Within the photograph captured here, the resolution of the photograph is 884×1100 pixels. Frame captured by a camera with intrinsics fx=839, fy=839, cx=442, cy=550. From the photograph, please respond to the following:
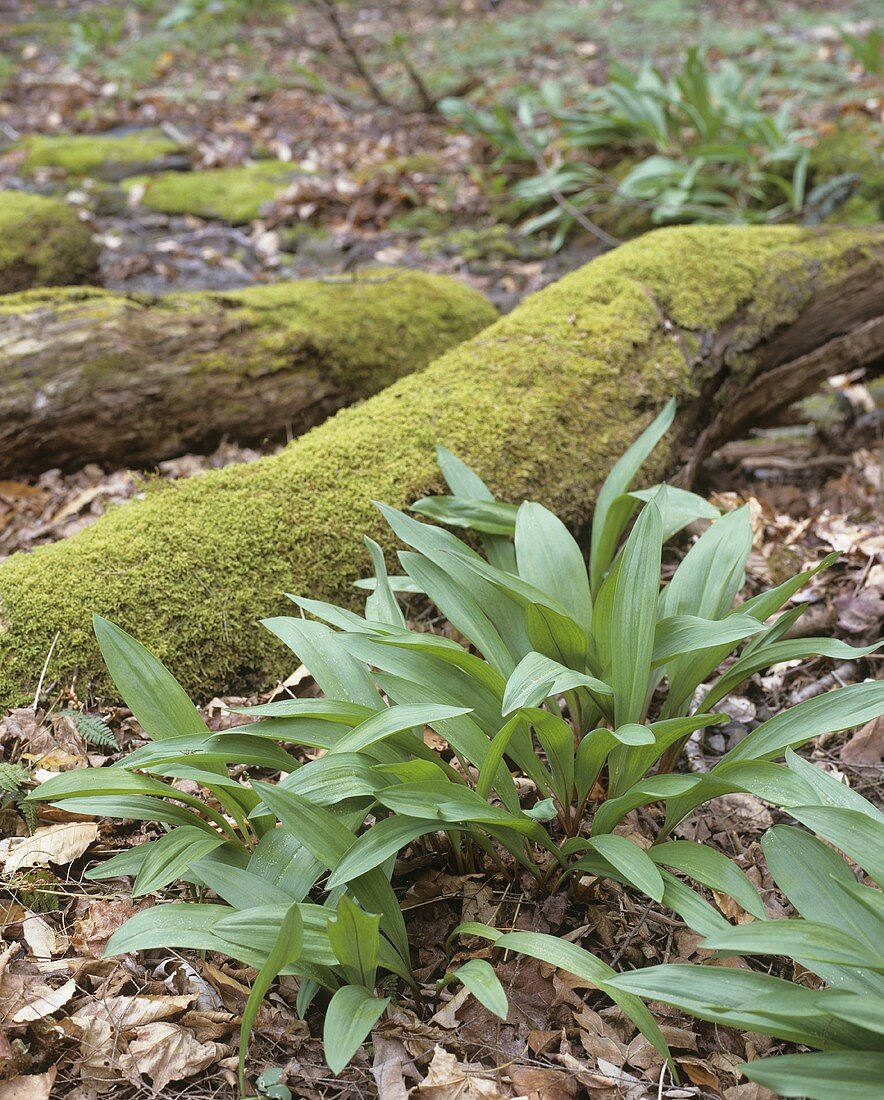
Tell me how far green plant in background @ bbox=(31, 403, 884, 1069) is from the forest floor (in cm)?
14

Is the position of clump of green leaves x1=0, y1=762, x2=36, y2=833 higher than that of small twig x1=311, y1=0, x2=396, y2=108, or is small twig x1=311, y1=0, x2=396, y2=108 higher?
small twig x1=311, y1=0, x2=396, y2=108

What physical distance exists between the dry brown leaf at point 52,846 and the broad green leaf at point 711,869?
4.32 feet

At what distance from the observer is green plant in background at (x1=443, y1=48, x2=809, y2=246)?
538 centimetres

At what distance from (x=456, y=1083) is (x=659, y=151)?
6094 mm

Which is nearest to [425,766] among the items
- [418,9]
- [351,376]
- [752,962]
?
[752,962]

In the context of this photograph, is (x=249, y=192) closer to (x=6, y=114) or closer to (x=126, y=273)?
(x=126, y=273)

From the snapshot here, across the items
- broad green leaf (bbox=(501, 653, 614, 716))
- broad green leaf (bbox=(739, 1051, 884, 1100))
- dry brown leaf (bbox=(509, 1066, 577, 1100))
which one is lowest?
dry brown leaf (bbox=(509, 1066, 577, 1100))

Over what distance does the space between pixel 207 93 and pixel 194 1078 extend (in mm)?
8827

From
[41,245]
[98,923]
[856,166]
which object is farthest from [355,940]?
[856,166]

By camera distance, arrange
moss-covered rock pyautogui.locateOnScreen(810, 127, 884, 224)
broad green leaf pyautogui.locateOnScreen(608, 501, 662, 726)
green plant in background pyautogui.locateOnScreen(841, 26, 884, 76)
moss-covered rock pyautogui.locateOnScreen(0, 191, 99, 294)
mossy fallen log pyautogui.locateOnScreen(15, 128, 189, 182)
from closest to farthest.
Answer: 1. broad green leaf pyautogui.locateOnScreen(608, 501, 662, 726)
2. moss-covered rock pyautogui.locateOnScreen(0, 191, 99, 294)
3. moss-covered rock pyautogui.locateOnScreen(810, 127, 884, 224)
4. green plant in background pyautogui.locateOnScreen(841, 26, 884, 76)
5. mossy fallen log pyautogui.locateOnScreen(15, 128, 189, 182)

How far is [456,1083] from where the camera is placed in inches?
60.4

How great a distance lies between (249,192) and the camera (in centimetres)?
616

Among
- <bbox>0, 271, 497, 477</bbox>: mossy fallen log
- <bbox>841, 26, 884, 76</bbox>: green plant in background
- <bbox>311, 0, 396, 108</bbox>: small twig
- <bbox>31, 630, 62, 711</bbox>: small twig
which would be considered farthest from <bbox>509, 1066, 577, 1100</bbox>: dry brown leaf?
<bbox>311, 0, 396, 108</bbox>: small twig

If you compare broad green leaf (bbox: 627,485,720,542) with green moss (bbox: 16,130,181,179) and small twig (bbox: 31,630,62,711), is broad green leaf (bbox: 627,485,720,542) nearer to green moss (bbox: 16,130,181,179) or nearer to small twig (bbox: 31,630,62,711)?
small twig (bbox: 31,630,62,711)
